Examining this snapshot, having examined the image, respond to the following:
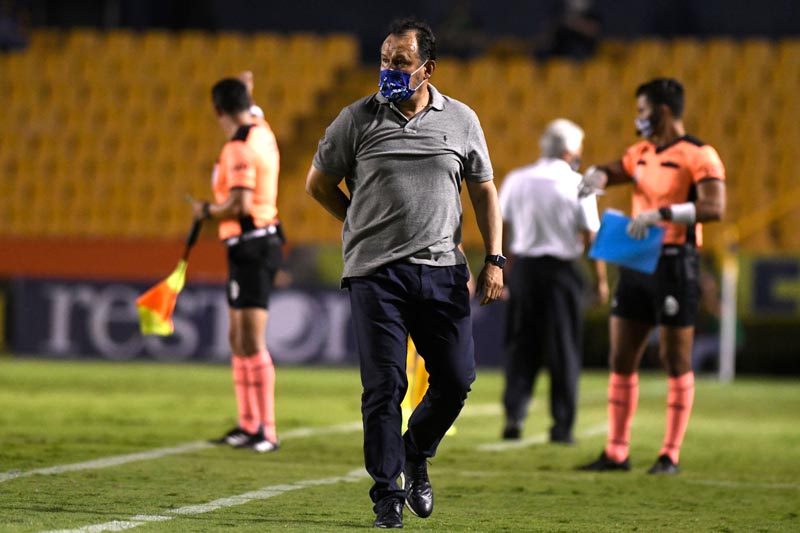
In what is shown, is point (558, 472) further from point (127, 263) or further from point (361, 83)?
point (361, 83)

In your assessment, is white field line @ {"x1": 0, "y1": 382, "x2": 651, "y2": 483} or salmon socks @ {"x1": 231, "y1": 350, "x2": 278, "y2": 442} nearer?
white field line @ {"x1": 0, "y1": 382, "x2": 651, "y2": 483}

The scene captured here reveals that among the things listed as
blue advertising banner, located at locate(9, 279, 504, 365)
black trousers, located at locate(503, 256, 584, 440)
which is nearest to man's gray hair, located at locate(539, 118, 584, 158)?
black trousers, located at locate(503, 256, 584, 440)

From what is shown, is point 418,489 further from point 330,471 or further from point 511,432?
point 511,432

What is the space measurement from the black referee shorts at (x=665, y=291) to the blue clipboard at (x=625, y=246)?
0.30ft

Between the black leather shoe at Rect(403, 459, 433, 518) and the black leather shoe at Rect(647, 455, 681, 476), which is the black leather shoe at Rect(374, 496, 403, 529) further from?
the black leather shoe at Rect(647, 455, 681, 476)

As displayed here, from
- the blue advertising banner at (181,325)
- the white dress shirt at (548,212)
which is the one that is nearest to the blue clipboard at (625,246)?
the white dress shirt at (548,212)

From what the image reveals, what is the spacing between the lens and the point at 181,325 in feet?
56.9

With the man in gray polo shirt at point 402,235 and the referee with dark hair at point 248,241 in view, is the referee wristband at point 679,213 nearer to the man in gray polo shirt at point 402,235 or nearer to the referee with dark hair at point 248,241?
the man in gray polo shirt at point 402,235

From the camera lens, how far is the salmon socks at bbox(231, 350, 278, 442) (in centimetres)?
820

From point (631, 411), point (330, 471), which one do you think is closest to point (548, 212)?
point (631, 411)

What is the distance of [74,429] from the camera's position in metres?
9.13

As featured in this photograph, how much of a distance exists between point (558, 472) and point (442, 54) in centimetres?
1364

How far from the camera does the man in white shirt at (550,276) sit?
9328mm

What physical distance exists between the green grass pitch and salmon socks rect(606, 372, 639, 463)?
15cm
